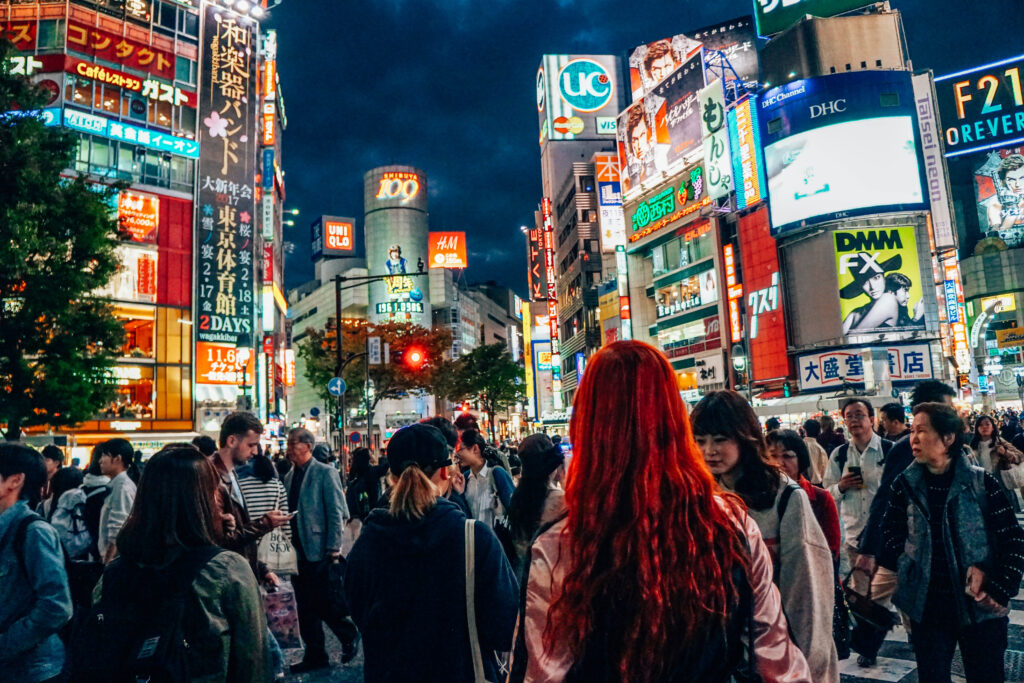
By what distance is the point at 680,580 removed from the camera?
5.52ft

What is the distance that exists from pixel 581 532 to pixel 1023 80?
34085 mm

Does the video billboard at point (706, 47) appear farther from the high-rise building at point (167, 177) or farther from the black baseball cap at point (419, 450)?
the black baseball cap at point (419, 450)

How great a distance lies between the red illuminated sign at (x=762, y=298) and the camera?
131 feet

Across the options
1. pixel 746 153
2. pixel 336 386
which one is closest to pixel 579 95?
pixel 746 153

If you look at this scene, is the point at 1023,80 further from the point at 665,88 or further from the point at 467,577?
the point at 467,577

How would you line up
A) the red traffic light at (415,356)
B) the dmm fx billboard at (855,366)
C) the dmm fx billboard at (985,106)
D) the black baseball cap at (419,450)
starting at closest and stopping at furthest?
the black baseball cap at (419,450) → the red traffic light at (415,356) → the dmm fx billboard at (985,106) → the dmm fx billboard at (855,366)

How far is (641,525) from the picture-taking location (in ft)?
5.62

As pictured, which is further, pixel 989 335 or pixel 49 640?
pixel 989 335

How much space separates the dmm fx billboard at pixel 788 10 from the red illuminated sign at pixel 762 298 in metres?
12.6

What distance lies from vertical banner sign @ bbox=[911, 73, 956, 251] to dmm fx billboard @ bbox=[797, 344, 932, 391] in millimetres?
6022

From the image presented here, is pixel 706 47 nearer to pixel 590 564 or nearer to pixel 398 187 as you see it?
pixel 398 187

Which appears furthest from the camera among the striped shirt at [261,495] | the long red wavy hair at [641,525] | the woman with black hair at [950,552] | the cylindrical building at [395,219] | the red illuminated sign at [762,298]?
the cylindrical building at [395,219]

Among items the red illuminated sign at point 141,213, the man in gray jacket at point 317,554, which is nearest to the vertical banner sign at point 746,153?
the red illuminated sign at point 141,213

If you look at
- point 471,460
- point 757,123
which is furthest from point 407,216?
point 471,460
